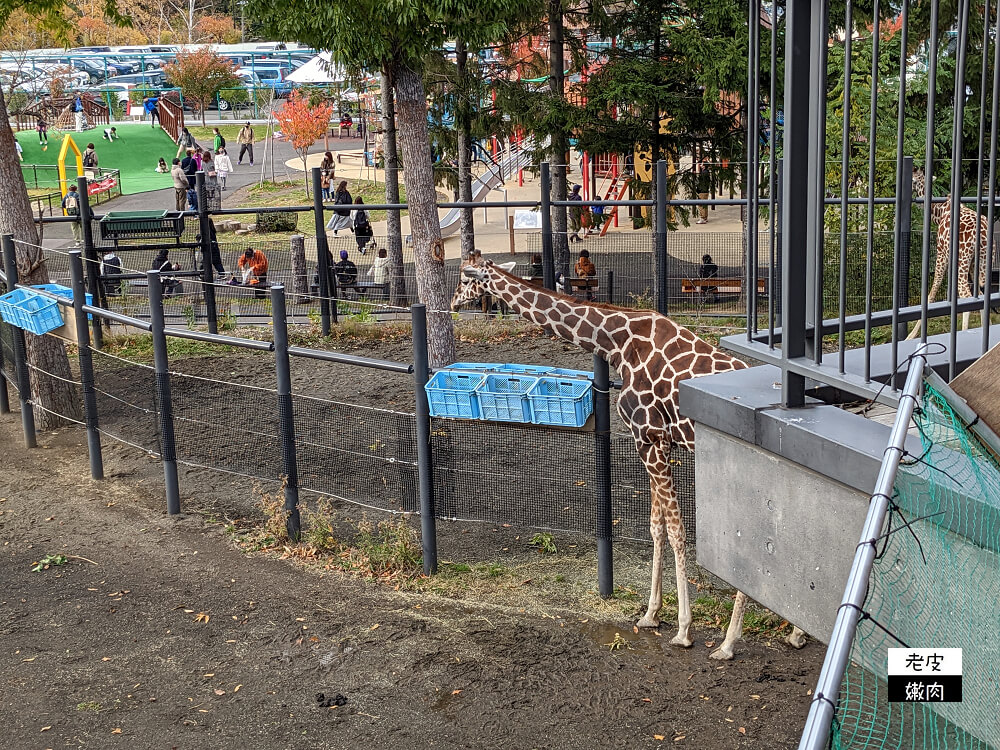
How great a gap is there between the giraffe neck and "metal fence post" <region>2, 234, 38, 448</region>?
581cm

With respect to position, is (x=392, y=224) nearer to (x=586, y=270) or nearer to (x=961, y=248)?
(x=586, y=270)

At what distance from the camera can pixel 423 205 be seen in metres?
13.4

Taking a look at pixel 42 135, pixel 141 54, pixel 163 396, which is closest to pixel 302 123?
pixel 42 135

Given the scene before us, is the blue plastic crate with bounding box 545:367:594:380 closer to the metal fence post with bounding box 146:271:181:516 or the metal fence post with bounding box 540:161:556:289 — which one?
the metal fence post with bounding box 146:271:181:516

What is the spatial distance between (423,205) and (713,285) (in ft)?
13.2

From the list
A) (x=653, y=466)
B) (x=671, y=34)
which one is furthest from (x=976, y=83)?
(x=653, y=466)

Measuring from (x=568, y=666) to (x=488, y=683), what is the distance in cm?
51

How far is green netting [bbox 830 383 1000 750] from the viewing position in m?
3.10

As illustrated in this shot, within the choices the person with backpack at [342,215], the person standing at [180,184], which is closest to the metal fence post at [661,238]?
the person with backpack at [342,215]

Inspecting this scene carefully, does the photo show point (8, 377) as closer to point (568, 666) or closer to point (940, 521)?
point (568, 666)

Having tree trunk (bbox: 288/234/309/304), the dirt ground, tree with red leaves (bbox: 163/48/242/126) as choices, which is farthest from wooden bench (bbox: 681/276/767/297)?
tree with red leaves (bbox: 163/48/242/126)

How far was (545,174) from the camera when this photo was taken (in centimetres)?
1349

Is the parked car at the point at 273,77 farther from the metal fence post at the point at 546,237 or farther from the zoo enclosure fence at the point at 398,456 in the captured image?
the zoo enclosure fence at the point at 398,456

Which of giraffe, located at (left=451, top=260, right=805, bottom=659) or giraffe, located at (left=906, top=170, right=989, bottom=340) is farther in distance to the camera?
giraffe, located at (left=906, top=170, right=989, bottom=340)
